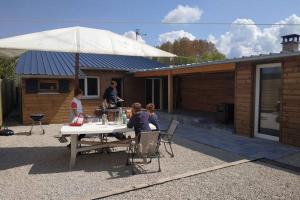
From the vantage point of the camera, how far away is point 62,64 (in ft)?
42.8

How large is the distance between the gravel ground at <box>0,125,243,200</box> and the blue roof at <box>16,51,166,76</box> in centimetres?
445

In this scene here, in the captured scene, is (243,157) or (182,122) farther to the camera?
(182,122)

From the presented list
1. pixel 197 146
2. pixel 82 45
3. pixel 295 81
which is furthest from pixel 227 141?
pixel 82 45

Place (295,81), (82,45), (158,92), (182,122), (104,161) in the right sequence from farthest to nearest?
(158,92), (182,122), (295,81), (104,161), (82,45)

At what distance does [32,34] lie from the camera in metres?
5.75

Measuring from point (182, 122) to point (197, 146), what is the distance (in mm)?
4324

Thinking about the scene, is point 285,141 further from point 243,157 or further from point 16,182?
point 16,182

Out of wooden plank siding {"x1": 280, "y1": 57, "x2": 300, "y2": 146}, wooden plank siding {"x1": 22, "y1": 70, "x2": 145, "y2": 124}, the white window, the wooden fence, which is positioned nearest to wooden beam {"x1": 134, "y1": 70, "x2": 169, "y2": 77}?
the white window

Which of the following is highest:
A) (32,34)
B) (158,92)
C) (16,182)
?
(32,34)

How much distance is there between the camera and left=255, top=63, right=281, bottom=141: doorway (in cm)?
773

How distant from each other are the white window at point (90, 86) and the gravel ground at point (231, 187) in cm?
1048

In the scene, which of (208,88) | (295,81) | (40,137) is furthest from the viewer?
(208,88)

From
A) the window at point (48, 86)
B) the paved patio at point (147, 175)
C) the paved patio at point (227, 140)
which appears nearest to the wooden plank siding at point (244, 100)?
the paved patio at point (227, 140)

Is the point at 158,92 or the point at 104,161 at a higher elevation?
the point at 158,92
